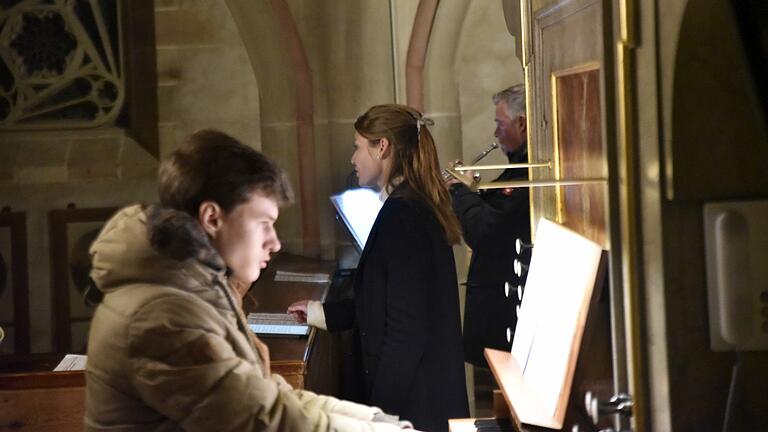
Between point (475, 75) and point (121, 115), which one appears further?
point (121, 115)

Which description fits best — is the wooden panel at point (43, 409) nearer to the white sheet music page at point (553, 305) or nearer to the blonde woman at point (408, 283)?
the blonde woman at point (408, 283)

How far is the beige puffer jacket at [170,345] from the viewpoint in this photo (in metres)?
2.12

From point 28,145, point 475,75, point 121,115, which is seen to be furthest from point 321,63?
point 28,145

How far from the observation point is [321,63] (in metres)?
7.33

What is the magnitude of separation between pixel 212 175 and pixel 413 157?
5.44ft

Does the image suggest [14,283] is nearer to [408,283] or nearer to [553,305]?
[408,283]

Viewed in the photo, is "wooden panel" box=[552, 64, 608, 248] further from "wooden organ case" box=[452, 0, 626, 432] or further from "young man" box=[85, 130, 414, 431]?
"young man" box=[85, 130, 414, 431]

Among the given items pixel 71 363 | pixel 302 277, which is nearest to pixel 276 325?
pixel 71 363

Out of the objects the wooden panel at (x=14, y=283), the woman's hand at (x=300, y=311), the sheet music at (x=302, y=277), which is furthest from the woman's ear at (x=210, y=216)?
the wooden panel at (x=14, y=283)

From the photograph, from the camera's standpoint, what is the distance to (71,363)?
4.03m

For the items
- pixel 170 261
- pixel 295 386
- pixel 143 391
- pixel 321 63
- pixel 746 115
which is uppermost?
pixel 321 63

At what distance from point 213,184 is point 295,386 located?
1789 mm

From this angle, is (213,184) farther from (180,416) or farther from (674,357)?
(674,357)

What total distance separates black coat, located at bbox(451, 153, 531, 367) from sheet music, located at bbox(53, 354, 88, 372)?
1.54 meters
